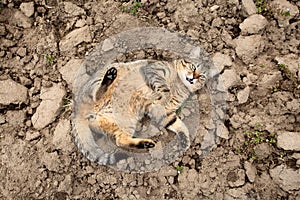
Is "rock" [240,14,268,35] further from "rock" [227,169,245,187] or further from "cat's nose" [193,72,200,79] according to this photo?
"rock" [227,169,245,187]

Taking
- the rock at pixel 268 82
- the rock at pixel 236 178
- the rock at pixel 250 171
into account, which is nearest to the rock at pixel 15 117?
the rock at pixel 236 178

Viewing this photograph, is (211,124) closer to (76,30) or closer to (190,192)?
(190,192)

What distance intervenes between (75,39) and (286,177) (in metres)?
2.36

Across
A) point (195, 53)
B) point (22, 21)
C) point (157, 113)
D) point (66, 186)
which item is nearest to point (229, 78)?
point (195, 53)

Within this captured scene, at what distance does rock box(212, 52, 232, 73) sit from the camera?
4.21 metres

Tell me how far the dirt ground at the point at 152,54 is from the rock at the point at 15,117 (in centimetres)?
1

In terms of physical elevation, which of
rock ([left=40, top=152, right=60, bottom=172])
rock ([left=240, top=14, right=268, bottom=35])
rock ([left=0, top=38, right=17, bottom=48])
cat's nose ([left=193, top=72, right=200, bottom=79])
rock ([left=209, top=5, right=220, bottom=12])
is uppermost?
rock ([left=209, top=5, right=220, bottom=12])

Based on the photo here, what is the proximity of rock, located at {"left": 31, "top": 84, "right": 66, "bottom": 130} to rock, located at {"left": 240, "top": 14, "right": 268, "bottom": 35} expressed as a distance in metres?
1.83

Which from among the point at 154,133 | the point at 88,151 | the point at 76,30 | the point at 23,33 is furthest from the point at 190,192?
the point at 23,33

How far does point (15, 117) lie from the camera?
4242 millimetres

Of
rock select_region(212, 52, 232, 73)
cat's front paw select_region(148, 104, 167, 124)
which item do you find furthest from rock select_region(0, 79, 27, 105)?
rock select_region(212, 52, 232, 73)

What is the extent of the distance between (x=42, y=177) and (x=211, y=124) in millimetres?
1629

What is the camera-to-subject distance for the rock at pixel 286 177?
3.85m

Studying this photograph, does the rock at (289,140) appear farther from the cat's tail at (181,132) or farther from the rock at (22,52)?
the rock at (22,52)
